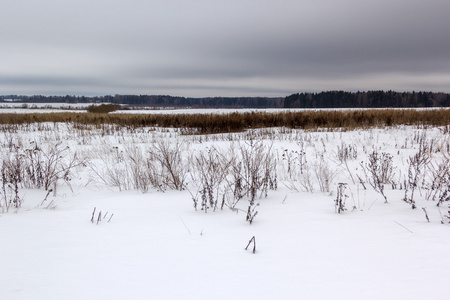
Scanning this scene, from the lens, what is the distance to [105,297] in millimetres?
1703

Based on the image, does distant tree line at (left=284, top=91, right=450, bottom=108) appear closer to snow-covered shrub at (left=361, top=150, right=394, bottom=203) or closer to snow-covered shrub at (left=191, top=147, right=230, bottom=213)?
snow-covered shrub at (left=361, top=150, right=394, bottom=203)

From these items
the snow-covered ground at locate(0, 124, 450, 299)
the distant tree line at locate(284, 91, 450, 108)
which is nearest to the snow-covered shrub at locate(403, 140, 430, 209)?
the snow-covered ground at locate(0, 124, 450, 299)

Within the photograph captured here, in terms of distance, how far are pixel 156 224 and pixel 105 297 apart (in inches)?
57.3

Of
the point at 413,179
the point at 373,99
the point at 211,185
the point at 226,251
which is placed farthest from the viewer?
the point at 373,99

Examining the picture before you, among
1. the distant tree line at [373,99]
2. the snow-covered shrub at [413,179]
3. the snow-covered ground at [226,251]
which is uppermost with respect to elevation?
the distant tree line at [373,99]

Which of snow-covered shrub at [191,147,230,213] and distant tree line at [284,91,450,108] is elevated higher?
distant tree line at [284,91,450,108]

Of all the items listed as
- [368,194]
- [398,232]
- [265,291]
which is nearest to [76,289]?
[265,291]

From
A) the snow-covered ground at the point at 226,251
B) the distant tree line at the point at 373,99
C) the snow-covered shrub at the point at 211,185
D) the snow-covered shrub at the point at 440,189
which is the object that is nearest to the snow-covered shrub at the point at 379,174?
the snow-covered ground at the point at 226,251

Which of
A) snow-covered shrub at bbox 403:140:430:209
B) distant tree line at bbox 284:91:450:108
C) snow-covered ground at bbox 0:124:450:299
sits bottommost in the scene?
snow-covered ground at bbox 0:124:450:299

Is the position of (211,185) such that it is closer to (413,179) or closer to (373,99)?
(413,179)

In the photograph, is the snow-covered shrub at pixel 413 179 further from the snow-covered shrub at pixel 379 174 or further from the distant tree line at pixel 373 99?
the distant tree line at pixel 373 99

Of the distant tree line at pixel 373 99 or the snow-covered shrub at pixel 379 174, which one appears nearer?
the snow-covered shrub at pixel 379 174

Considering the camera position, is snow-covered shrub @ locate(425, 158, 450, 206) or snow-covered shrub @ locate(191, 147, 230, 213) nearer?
snow-covered shrub @ locate(425, 158, 450, 206)

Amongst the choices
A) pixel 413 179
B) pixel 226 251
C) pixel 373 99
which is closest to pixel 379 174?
pixel 413 179
